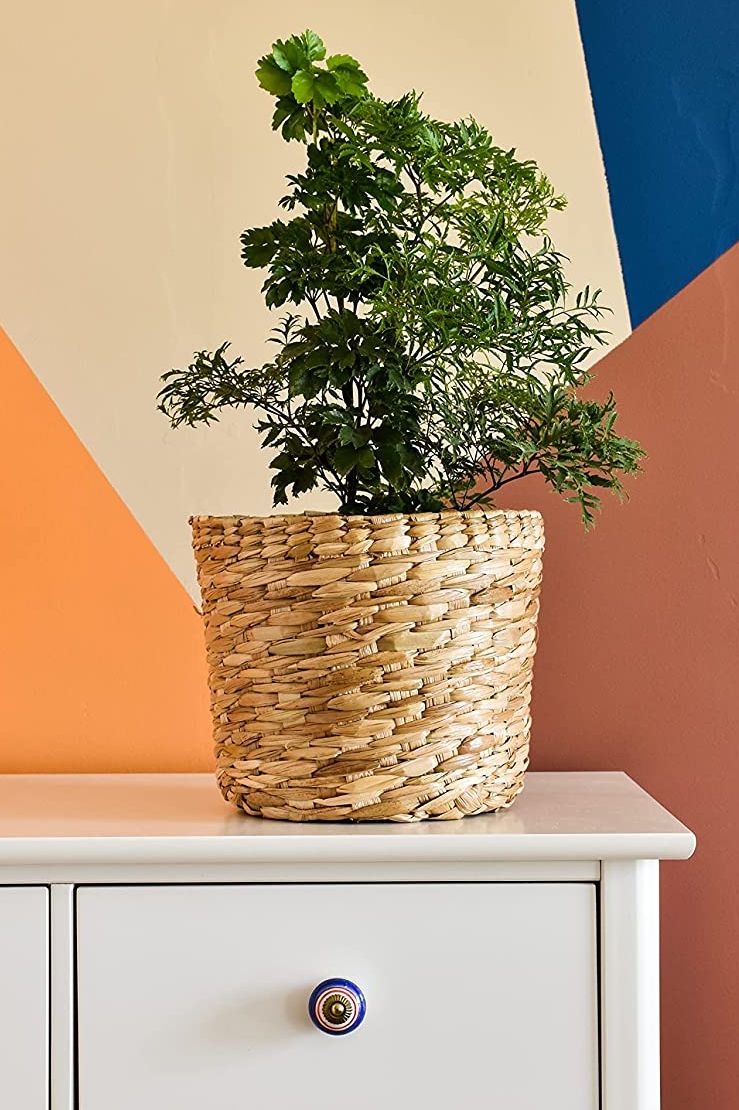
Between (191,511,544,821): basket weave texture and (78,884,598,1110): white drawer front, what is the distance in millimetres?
86

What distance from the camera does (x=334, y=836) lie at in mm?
890

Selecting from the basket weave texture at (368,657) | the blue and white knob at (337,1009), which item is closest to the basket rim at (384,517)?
the basket weave texture at (368,657)

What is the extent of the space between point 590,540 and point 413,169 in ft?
1.57

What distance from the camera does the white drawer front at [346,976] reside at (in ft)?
2.93

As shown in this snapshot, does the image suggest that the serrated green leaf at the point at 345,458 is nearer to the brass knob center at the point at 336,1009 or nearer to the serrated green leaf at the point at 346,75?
the serrated green leaf at the point at 346,75

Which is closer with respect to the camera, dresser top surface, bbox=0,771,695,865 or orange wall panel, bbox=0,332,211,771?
dresser top surface, bbox=0,771,695,865

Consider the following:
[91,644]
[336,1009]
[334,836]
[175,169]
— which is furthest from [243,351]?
[336,1009]

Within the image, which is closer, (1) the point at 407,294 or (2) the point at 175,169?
(1) the point at 407,294

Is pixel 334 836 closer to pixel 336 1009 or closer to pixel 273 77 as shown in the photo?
pixel 336 1009

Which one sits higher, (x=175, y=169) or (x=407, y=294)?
(x=175, y=169)

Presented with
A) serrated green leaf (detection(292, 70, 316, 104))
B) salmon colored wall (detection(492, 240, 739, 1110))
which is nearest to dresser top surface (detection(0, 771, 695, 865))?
salmon colored wall (detection(492, 240, 739, 1110))

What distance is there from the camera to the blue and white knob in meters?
0.88

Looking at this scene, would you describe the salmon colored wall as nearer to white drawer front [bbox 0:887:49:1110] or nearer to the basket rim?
the basket rim

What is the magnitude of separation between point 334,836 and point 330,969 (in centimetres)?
11
